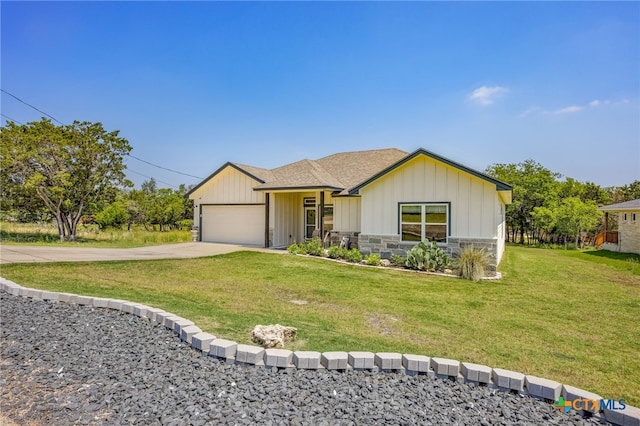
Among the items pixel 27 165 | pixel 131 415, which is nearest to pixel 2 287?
pixel 131 415

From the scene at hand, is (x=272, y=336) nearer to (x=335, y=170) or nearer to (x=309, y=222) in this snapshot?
(x=309, y=222)

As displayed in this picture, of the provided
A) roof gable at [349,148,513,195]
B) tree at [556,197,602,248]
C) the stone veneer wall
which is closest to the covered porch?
roof gable at [349,148,513,195]

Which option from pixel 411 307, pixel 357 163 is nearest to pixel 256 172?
pixel 357 163

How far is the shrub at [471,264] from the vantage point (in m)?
10.2

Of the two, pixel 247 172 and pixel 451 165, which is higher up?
pixel 247 172

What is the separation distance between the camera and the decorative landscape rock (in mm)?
4234

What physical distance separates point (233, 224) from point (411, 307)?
13.8 metres

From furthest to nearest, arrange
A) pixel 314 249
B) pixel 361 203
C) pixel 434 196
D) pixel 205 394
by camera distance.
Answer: pixel 314 249, pixel 361 203, pixel 434 196, pixel 205 394

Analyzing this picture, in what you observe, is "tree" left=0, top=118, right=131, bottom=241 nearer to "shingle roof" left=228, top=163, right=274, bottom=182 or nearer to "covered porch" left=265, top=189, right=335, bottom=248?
"shingle roof" left=228, top=163, right=274, bottom=182

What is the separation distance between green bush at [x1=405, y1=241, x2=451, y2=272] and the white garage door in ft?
29.2

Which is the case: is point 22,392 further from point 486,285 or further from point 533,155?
point 533,155

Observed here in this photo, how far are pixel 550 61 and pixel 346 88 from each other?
7916 millimetres

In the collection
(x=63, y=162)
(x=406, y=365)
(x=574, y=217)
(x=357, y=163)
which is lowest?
(x=406, y=365)

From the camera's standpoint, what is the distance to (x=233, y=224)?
741 inches
